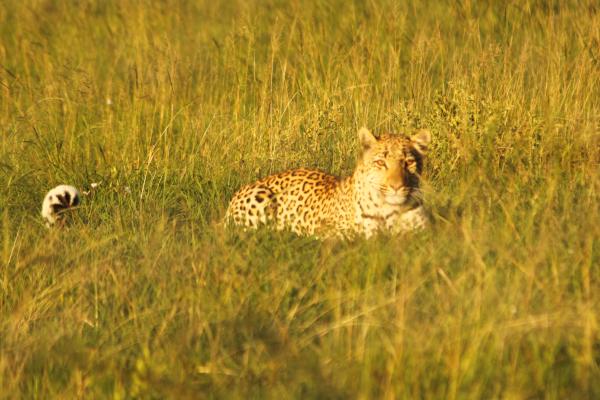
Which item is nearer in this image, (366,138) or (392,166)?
(392,166)

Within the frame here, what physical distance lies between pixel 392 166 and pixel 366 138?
0.29m

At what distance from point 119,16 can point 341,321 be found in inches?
276

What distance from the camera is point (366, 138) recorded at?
19.0 ft

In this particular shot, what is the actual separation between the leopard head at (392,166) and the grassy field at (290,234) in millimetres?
145

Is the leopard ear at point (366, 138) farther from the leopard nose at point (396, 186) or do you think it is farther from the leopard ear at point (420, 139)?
the leopard nose at point (396, 186)

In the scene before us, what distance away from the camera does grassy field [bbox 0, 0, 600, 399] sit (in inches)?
148

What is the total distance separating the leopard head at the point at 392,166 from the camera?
18.2ft

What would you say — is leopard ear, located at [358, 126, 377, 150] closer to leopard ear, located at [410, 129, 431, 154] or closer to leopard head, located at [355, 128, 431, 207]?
leopard head, located at [355, 128, 431, 207]

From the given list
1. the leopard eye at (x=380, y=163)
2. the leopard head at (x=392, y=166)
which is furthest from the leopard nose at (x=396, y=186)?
the leopard eye at (x=380, y=163)

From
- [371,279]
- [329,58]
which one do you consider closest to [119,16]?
[329,58]

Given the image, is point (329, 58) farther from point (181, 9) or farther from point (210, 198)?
point (181, 9)

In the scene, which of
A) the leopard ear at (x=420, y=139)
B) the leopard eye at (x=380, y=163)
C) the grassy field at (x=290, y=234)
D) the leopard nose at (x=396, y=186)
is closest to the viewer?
the grassy field at (x=290, y=234)

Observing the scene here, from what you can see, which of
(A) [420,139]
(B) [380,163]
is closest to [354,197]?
(B) [380,163]

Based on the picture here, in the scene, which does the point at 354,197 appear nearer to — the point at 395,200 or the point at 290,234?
the point at 395,200
